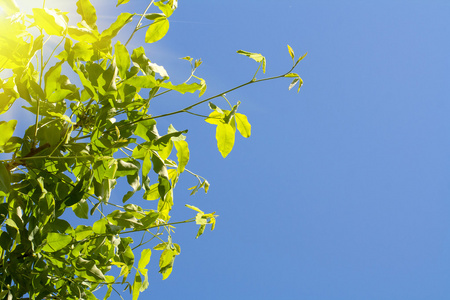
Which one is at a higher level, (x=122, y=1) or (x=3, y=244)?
(x=122, y=1)

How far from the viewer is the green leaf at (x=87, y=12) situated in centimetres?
114

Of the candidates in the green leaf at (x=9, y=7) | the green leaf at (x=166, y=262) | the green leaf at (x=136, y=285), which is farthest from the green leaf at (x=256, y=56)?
the green leaf at (x=136, y=285)

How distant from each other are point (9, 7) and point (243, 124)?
25.0 inches

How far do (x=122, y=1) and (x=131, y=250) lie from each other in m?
0.76

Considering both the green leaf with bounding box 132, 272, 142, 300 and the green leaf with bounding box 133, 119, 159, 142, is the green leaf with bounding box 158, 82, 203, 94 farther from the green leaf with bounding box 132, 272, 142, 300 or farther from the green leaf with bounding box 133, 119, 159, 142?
the green leaf with bounding box 132, 272, 142, 300

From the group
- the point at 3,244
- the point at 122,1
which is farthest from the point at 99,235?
the point at 122,1

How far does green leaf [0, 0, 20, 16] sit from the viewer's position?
3.35 feet

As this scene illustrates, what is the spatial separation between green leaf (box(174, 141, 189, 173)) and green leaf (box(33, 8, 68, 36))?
0.41 metres

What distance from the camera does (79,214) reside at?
138cm

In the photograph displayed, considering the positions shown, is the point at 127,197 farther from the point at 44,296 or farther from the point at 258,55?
the point at 258,55

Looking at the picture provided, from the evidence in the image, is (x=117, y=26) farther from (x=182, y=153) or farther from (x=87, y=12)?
(x=182, y=153)

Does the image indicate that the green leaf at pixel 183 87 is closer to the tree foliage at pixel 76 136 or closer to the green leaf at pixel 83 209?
the tree foliage at pixel 76 136

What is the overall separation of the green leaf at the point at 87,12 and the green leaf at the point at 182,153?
0.38 m

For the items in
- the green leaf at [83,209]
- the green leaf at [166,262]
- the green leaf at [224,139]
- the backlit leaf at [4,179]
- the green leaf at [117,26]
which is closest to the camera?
the backlit leaf at [4,179]
